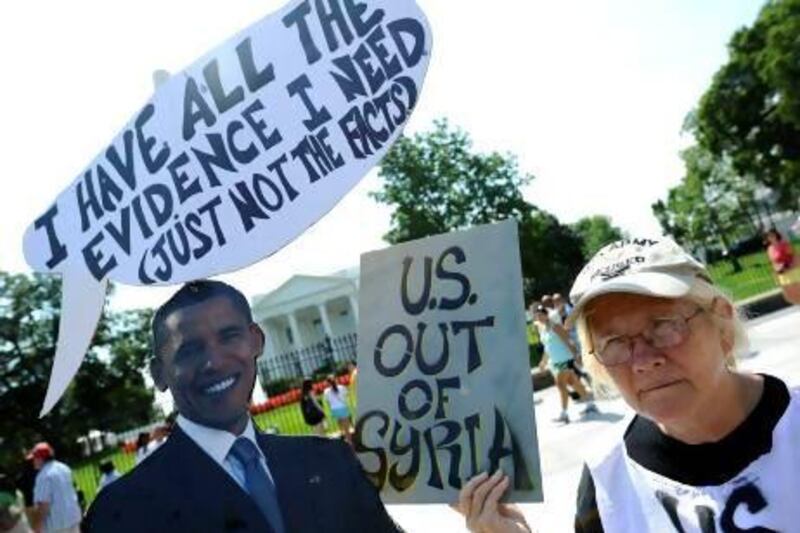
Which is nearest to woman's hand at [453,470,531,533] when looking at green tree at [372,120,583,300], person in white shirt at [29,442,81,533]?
person in white shirt at [29,442,81,533]

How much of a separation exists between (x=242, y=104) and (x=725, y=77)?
50.0 meters

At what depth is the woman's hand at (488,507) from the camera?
6.58 ft

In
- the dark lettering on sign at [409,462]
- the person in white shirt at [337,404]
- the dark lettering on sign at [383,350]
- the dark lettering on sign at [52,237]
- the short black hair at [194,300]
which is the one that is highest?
the dark lettering on sign at [52,237]

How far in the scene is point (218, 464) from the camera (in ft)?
6.50

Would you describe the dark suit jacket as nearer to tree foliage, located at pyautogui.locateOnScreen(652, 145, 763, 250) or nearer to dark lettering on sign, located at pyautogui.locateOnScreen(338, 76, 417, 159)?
dark lettering on sign, located at pyautogui.locateOnScreen(338, 76, 417, 159)

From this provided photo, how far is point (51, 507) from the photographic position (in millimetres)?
8430

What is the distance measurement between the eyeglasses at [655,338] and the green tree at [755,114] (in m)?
43.8

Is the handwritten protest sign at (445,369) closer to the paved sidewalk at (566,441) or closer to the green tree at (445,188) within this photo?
the paved sidewalk at (566,441)

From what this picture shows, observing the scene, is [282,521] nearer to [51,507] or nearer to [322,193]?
[322,193]

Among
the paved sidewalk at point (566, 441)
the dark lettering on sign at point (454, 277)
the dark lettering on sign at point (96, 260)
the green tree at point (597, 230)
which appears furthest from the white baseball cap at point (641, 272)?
the green tree at point (597, 230)

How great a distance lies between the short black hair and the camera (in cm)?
203

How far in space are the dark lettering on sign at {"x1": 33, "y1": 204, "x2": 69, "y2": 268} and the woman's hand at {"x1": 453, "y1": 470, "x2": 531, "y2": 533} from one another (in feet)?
4.20

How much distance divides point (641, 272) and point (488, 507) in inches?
27.8

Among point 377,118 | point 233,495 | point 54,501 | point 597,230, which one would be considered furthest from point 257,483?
point 597,230
